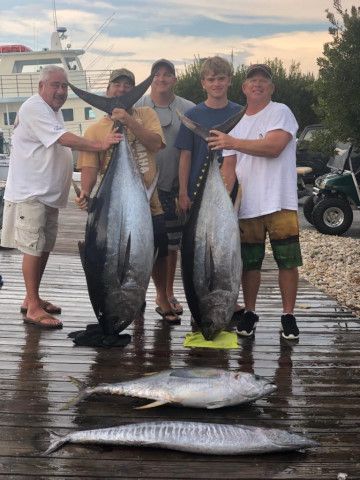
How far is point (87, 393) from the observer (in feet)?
10.2

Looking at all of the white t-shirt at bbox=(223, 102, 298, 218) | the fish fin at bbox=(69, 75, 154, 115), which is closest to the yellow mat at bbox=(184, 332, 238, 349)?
the white t-shirt at bbox=(223, 102, 298, 218)

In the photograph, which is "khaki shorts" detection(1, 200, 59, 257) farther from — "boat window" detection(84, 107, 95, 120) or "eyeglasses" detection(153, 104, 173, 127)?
"boat window" detection(84, 107, 95, 120)

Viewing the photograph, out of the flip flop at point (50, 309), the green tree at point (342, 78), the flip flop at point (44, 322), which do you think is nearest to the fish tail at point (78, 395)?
the flip flop at point (44, 322)

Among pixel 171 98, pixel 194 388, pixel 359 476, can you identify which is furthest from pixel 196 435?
pixel 171 98

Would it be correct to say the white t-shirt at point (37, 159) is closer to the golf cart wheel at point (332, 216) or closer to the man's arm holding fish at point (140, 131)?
the man's arm holding fish at point (140, 131)

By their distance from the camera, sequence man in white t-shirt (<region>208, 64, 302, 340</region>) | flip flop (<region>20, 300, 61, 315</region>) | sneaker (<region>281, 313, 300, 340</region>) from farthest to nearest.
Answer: flip flop (<region>20, 300, 61, 315</region>) < sneaker (<region>281, 313, 300, 340</region>) < man in white t-shirt (<region>208, 64, 302, 340</region>)

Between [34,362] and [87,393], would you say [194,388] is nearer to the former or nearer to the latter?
[87,393]

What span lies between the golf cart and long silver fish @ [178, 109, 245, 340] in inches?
323

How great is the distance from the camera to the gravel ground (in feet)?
23.5

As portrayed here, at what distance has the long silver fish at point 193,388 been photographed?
3033mm


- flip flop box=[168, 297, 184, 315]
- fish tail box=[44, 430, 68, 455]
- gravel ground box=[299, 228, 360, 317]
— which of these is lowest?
gravel ground box=[299, 228, 360, 317]

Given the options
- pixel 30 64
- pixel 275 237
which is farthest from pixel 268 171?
pixel 30 64

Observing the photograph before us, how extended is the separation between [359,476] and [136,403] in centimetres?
103

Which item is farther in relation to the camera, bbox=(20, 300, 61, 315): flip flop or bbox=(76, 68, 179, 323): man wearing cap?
bbox=(20, 300, 61, 315): flip flop
